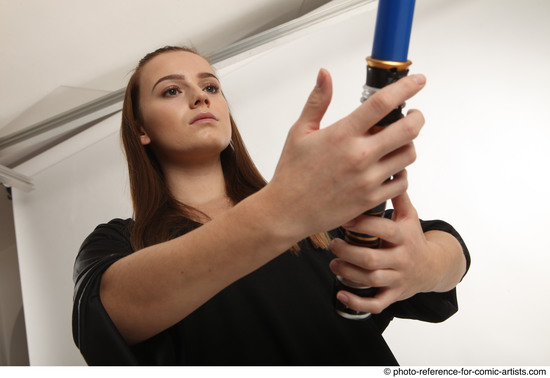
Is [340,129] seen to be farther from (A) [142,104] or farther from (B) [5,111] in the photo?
(B) [5,111]

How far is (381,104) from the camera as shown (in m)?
0.19

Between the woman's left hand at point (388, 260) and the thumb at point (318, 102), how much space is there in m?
0.06

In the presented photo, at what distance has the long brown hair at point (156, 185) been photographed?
41 centimetres

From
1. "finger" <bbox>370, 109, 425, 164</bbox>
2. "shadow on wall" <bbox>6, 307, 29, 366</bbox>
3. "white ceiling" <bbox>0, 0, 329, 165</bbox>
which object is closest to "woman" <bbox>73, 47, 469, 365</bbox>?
"finger" <bbox>370, 109, 425, 164</bbox>

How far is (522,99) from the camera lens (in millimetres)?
737

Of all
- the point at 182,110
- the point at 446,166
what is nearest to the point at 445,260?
the point at 182,110

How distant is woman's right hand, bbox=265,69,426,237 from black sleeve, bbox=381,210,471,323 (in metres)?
0.19

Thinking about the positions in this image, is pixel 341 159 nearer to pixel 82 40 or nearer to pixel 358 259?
pixel 358 259

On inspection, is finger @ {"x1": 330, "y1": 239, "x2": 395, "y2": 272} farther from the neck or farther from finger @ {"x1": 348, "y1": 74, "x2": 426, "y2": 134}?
the neck

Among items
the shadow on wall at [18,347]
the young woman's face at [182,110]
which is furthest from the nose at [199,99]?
the shadow on wall at [18,347]

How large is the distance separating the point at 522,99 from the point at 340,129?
2.21 feet

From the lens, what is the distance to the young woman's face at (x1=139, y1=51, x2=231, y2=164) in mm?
442

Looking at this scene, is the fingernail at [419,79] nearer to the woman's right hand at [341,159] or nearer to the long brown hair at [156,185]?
the woman's right hand at [341,159]

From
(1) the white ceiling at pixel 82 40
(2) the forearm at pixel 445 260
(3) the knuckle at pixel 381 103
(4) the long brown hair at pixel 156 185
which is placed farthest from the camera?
(1) the white ceiling at pixel 82 40
